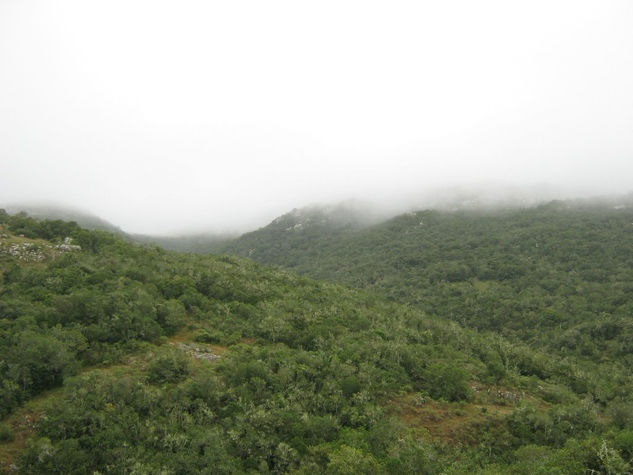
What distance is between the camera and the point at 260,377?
1714 inches

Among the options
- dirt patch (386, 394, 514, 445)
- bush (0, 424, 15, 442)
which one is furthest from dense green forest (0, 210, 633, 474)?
dirt patch (386, 394, 514, 445)

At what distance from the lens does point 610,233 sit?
5591 inches

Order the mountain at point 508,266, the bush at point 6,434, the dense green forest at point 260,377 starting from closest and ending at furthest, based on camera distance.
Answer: the bush at point 6,434, the dense green forest at point 260,377, the mountain at point 508,266

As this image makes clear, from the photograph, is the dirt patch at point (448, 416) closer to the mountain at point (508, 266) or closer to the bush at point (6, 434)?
the bush at point (6, 434)

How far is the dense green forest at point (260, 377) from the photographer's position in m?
33.1

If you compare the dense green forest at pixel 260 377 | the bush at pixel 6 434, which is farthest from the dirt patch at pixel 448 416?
the bush at pixel 6 434

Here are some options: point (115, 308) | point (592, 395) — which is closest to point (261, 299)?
point (115, 308)

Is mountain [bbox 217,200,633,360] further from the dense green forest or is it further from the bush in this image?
the bush

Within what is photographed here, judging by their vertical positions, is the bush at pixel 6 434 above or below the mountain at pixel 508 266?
above

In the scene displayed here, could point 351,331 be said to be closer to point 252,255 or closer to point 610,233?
point 610,233

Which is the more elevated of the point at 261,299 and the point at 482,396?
the point at 261,299

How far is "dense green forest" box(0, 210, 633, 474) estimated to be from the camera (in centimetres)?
3309

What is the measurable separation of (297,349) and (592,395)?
1559 inches

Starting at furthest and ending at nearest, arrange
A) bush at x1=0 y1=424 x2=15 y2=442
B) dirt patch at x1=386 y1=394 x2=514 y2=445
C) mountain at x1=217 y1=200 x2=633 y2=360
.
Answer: mountain at x1=217 y1=200 x2=633 y2=360, dirt patch at x1=386 y1=394 x2=514 y2=445, bush at x1=0 y1=424 x2=15 y2=442
